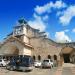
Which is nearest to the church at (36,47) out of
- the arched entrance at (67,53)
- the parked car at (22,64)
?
the arched entrance at (67,53)

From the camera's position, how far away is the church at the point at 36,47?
5354 cm

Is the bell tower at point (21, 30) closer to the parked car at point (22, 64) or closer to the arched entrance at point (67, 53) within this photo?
the arched entrance at point (67, 53)

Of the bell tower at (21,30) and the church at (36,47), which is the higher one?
the bell tower at (21,30)

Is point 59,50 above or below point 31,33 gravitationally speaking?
below

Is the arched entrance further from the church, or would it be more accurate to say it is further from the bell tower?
the bell tower

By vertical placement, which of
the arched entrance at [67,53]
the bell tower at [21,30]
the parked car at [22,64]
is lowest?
the parked car at [22,64]

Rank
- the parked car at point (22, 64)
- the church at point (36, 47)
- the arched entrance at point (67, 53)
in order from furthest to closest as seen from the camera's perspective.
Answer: the arched entrance at point (67, 53) < the church at point (36, 47) < the parked car at point (22, 64)

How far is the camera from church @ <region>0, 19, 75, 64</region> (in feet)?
176

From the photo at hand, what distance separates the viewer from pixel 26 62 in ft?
105

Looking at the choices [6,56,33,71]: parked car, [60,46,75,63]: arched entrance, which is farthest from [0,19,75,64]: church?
[6,56,33,71]: parked car

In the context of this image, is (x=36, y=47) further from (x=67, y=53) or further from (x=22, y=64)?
(x=22, y=64)

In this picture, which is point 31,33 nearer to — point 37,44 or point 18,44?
point 37,44

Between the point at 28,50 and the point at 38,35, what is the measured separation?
7945 millimetres

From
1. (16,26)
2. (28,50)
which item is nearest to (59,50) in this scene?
(28,50)
